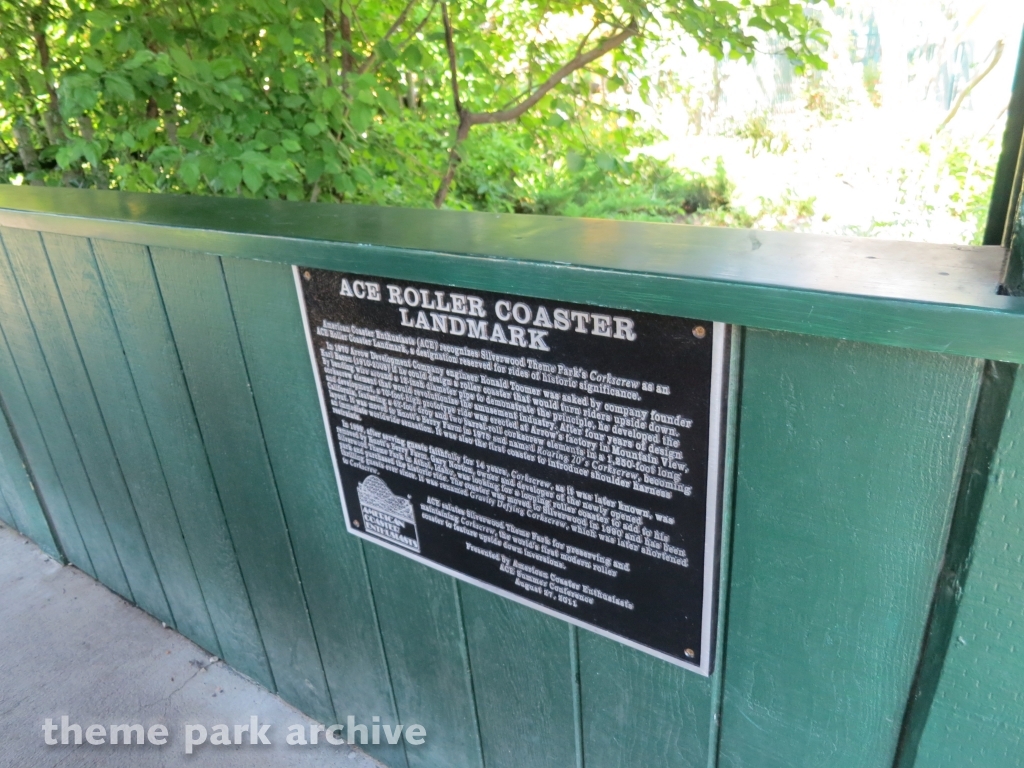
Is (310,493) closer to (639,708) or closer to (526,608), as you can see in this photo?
(526,608)

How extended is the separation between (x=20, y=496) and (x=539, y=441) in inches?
122

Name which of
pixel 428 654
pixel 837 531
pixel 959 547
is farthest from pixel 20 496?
pixel 959 547

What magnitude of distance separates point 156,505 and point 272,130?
1505 mm

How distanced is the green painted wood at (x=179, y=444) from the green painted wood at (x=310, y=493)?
368 millimetres

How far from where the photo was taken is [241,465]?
2084mm

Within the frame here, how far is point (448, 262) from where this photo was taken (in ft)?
4.17

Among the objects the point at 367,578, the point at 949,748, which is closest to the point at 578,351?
the point at 949,748

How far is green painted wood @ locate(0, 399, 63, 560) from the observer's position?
316 centimetres

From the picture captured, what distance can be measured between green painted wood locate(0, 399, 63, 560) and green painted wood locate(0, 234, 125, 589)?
104 mm

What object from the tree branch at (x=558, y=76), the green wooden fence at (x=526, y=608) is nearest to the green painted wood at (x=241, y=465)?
the green wooden fence at (x=526, y=608)

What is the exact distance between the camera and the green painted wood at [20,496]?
124 inches

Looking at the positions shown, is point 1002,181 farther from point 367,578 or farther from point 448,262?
point 367,578

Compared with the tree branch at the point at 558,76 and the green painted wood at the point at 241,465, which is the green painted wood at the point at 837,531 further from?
the tree branch at the point at 558,76

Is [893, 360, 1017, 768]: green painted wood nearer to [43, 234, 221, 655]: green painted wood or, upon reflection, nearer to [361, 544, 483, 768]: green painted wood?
[361, 544, 483, 768]: green painted wood
